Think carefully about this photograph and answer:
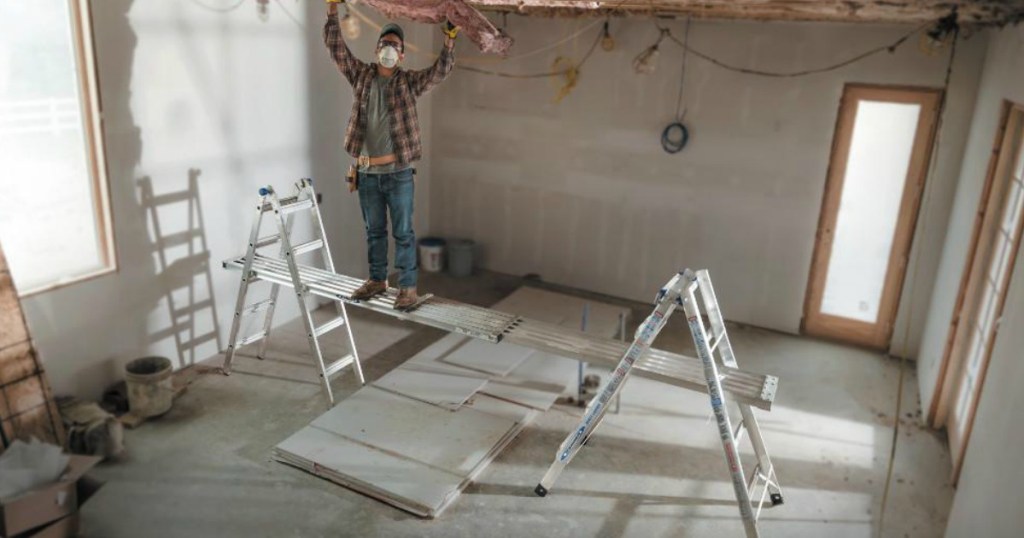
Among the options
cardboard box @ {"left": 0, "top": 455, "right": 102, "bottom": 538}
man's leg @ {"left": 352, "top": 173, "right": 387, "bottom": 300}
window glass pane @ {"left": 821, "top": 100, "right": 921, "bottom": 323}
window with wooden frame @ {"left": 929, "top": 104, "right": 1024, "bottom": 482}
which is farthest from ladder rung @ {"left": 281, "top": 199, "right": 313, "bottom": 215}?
window glass pane @ {"left": 821, "top": 100, "right": 921, "bottom": 323}

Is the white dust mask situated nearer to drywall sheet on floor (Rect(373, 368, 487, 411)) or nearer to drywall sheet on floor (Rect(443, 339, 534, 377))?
drywall sheet on floor (Rect(373, 368, 487, 411))

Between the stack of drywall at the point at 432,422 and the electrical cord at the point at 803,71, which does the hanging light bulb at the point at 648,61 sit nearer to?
the electrical cord at the point at 803,71

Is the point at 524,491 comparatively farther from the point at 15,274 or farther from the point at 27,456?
the point at 15,274

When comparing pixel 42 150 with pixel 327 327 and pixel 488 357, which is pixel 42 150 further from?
pixel 488 357

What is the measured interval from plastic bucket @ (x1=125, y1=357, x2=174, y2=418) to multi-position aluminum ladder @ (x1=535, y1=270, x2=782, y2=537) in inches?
96.2

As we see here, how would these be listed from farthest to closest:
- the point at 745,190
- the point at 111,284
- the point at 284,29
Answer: the point at 745,190
the point at 284,29
the point at 111,284

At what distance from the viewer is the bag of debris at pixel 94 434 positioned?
3.91 metres

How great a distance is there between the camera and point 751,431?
371cm

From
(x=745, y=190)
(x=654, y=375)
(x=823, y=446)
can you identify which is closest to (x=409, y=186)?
(x=654, y=375)

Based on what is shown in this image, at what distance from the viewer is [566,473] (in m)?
4.08

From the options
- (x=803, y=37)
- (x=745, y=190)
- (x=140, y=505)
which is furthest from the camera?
(x=745, y=190)

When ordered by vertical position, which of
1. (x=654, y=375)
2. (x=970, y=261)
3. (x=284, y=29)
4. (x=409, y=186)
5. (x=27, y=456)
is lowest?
(x=27, y=456)

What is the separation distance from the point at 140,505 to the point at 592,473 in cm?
245

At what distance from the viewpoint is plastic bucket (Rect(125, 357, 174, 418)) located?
4289 millimetres
